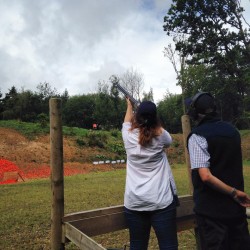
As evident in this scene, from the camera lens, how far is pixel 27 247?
5535 millimetres

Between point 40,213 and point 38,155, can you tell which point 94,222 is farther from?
point 38,155

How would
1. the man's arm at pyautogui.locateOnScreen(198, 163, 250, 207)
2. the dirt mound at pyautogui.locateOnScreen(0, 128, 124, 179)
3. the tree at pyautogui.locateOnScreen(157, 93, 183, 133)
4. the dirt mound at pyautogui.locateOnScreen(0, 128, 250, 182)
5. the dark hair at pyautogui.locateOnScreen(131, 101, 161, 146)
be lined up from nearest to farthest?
the man's arm at pyautogui.locateOnScreen(198, 163, 250, 207)
the dark hair at pyautogui.locateOnScreen(131, 101, 161, 146)
the dirt mound at pyautogui.locateOnScreen(0, 128, 124, 179)
the dirt mound at pyautogui.locateOnScreen(0, 128, 250, 182)
the tree at pyautogui.locateOnScreen(157, 93, 183, 133)

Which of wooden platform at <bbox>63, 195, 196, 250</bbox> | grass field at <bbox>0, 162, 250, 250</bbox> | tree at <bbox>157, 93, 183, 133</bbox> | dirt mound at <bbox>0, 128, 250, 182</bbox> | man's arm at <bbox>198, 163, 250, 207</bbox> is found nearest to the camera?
man's arm at <bbox>198, 163, 250, 207</bbox>

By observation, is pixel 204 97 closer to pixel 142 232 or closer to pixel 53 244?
pixel 142 232

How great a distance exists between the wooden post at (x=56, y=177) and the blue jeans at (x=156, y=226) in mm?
701

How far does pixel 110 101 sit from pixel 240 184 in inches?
1673

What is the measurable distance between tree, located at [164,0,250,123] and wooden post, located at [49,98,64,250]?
2637 cm

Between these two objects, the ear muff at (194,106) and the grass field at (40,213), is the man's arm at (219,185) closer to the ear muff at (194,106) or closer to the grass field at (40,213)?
the ear muff at (194,106)

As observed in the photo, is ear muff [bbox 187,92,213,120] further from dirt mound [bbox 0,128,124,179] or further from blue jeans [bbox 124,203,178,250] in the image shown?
dirt mound [bbox 0,128,124,179]

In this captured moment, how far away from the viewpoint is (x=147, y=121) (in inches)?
115

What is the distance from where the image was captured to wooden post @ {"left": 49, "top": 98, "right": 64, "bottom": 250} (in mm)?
3221

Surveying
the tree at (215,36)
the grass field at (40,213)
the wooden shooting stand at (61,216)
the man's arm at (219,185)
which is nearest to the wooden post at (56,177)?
the wooden shooting stand at (61,216)

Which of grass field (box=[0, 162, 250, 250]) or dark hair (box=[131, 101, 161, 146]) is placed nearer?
dark hair (box=[131, 101, 161, 146])

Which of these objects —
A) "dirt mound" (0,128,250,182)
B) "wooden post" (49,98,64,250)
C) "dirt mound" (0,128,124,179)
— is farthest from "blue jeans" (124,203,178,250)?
"dirt mound" (0,128,250,182)
